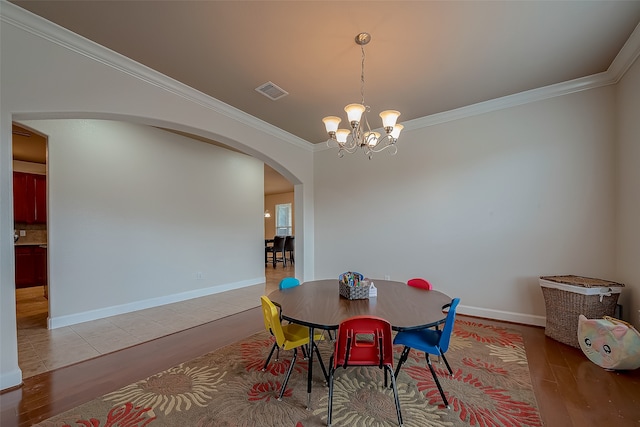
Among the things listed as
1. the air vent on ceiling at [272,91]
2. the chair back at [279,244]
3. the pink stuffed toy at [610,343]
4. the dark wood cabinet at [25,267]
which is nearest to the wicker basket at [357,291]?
the pink stuffed toy at [610,343]

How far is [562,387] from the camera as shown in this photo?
2143 millimetres

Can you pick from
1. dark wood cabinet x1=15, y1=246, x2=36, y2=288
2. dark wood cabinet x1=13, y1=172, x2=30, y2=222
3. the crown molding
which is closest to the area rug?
the crown molding

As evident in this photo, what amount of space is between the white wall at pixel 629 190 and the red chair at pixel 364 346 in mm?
2696

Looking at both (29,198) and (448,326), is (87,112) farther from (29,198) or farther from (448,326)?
(29,198)

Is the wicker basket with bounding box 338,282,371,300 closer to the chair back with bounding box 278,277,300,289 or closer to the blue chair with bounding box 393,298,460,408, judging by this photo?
the blue chair with bounding box 393,298,460,408

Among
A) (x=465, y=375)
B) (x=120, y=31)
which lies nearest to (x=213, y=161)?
(x=120, y=31)

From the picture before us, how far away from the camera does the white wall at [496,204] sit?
10.2 feet

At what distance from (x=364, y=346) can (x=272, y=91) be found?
289cm

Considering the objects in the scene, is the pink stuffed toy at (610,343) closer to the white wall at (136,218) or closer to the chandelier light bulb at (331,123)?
the chandelier light bulb at (331,123)

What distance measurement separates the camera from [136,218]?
436 cm

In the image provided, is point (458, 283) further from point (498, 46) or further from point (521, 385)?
point (498, 46)

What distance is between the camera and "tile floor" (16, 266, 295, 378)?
2735mm

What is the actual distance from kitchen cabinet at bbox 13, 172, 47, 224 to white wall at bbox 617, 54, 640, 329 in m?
9.11

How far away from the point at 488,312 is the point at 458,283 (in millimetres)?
499
